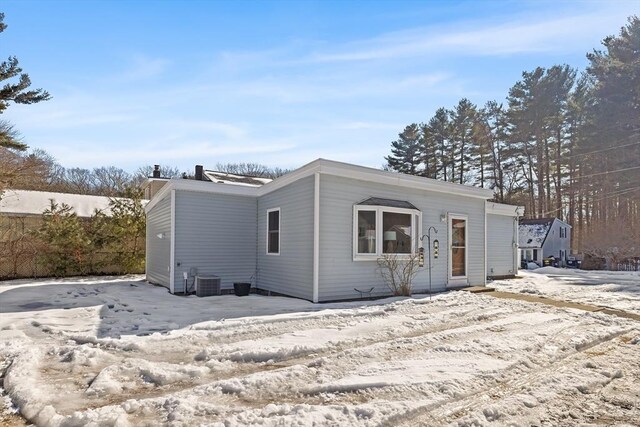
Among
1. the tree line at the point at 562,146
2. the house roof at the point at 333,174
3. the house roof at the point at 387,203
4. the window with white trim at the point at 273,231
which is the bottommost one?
the window with white trim at the point at 273,231

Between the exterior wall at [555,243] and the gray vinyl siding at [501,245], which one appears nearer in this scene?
the gray vinyl siding at [501,245]

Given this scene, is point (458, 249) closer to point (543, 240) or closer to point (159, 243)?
point (159, 243)

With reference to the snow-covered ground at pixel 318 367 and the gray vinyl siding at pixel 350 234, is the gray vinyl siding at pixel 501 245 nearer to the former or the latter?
the gray vinyl siding at pixel 350 234

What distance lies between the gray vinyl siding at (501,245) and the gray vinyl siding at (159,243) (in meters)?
10.1

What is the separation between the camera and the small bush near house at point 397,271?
9.08 metres

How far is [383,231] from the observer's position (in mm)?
8992

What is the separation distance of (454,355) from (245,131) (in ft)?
34.5

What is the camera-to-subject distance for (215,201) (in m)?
10.3

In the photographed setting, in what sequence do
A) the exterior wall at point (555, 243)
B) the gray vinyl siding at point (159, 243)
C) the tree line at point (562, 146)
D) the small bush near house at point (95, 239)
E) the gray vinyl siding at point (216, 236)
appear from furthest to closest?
the exterior wall at point (555, 243), the tree line at point (562, 146), the small bush near house at point (95, 239), the gray vinyl siding at point (159, 243), the gray vinyl siding at point (216, 236)

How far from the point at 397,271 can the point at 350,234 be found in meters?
1.56

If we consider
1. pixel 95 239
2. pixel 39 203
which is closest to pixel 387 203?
pixel 95 239

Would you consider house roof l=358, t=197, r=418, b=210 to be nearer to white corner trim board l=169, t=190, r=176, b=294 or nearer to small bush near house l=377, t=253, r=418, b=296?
small bush near house l=377, t=253, r=418, b=296

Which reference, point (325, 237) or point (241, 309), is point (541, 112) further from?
point (241, 309)

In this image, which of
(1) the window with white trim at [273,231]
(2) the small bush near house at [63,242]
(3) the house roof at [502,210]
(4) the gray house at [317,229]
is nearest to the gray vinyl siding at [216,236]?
(4) the gray house at [317,229]
